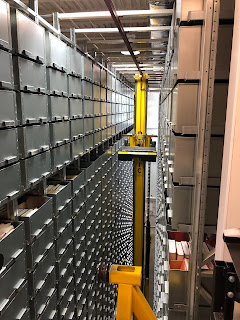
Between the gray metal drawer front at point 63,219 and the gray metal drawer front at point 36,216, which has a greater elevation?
the gray metal drawer front at point 36,216

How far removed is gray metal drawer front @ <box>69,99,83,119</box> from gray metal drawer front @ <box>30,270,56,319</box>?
7.38 feet

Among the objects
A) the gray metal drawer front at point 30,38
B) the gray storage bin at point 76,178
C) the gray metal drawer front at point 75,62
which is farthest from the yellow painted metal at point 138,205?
the gray metal drawer front at point 30,38

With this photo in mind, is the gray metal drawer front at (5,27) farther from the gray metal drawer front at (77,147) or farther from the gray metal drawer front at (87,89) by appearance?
the gray metal drawer front at (87,89)

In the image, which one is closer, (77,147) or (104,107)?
(77,147)

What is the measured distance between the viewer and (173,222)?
2.74 m

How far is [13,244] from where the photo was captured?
284 cm

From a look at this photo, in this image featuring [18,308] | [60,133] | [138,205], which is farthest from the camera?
[138,205]

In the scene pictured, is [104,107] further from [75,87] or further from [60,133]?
[60,133]

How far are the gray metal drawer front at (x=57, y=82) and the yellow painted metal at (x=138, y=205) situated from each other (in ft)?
15.6

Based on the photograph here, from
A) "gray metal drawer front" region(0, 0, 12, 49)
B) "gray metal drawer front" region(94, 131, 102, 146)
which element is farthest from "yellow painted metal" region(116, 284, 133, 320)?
"gray metal drawer front" region(94, 131, 102, 146)

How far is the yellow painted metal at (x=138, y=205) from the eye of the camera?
873 cm

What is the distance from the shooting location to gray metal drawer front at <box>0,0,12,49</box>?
249 centimetres

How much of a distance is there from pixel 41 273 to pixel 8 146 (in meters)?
1.68

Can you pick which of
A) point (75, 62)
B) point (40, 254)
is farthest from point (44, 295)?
point (75, 62)
